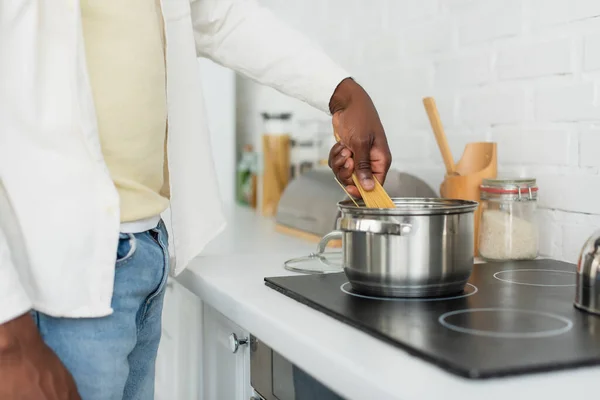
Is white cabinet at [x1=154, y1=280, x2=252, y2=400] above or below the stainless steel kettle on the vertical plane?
below

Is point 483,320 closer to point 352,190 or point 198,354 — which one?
point 352,190

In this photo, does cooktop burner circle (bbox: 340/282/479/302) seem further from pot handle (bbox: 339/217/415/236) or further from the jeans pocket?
the jeans pocket

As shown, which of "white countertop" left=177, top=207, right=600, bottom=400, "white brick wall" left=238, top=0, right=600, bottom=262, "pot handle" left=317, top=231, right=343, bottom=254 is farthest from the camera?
"white brick wall" left=238, top=0, right=600, bottom=262

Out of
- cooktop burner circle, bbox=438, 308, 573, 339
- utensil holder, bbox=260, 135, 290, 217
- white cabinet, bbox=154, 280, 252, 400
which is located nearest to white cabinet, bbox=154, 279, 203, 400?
white cabinet, bbox=154, 280, 252, 400

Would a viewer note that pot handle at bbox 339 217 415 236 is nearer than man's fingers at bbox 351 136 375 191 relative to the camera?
Yes

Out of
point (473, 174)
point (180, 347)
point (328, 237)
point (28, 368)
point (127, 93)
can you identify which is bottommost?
point (180, 347)

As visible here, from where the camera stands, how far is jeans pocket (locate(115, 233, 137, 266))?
0.89 meters

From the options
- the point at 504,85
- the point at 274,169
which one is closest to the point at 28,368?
the point at 504,85

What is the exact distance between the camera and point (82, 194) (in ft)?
2.79

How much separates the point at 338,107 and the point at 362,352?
539mm

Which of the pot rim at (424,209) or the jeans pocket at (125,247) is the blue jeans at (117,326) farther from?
the pot rim at (424,209)

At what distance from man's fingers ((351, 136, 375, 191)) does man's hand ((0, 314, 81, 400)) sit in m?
0.49

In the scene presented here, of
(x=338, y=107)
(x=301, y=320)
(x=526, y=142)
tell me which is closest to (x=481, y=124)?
(x=526, y=142)

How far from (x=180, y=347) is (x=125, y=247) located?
0.56m
